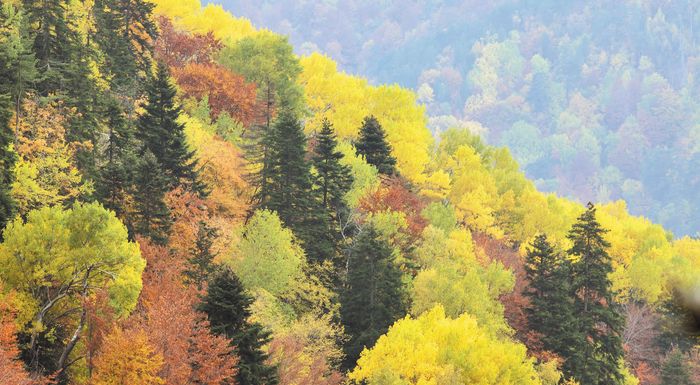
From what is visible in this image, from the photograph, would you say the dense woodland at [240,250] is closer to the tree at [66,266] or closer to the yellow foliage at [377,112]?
the tree at [66,266]

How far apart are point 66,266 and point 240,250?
1527cm

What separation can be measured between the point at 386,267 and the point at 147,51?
4145 centimetres

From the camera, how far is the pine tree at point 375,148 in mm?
84188

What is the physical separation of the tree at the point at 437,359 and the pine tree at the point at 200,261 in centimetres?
1009

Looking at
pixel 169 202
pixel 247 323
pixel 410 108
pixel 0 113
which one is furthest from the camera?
pixel 410 108

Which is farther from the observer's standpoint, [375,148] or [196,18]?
[196,18]

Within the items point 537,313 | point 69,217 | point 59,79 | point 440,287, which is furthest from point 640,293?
point 69,217

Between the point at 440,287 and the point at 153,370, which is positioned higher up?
the point at 440,287

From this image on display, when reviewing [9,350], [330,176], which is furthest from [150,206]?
[330,176]

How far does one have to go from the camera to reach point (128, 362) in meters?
36.5

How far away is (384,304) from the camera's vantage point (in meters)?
58.1

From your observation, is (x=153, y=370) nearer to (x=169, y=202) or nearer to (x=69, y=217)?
(x=69, y=217)

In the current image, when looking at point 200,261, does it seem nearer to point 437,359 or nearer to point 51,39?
point 437,359

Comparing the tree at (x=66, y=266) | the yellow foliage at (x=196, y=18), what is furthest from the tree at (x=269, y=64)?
the tree at (x=66, y=266)
